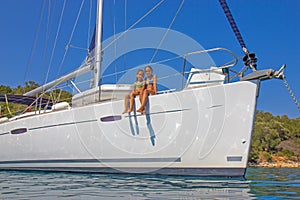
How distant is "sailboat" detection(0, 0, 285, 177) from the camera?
21.7 ft

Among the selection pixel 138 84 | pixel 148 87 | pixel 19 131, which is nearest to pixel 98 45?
pixel 138 84

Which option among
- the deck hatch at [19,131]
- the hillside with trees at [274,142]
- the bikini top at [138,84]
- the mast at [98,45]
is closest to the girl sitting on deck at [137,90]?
the bikini top at [138,84]

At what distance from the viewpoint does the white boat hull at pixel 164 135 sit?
6.60 meters

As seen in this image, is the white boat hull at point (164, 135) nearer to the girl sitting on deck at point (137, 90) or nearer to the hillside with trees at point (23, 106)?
the girl sitting on deck at point (137, 90)

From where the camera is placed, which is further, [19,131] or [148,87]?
[19,131]

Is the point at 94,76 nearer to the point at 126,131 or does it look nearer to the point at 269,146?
the point at 126,131

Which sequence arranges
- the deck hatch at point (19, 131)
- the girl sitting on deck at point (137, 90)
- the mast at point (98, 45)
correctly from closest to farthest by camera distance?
the girl sitting on deck at point (137, 90) → the mast at point (98, 45) → the deck hatch at point (19, 131)

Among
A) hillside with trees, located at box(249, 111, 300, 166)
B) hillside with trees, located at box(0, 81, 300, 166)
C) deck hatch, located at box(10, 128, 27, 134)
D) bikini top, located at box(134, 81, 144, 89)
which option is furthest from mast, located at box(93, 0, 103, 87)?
hillside with trees, located at box(249, 111, 300, 166)

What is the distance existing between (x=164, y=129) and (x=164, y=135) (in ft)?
0.42

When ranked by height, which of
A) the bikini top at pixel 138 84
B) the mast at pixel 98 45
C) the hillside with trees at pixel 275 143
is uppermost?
the mast at pixel 98 45

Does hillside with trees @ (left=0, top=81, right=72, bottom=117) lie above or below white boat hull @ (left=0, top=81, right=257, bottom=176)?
above

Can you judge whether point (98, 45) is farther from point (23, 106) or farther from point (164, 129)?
point (23, 106)

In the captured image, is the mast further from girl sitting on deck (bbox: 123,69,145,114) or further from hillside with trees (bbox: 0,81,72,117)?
girl sitting on deck (bbox: 123,69,145,114)

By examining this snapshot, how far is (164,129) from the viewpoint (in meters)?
7.14
